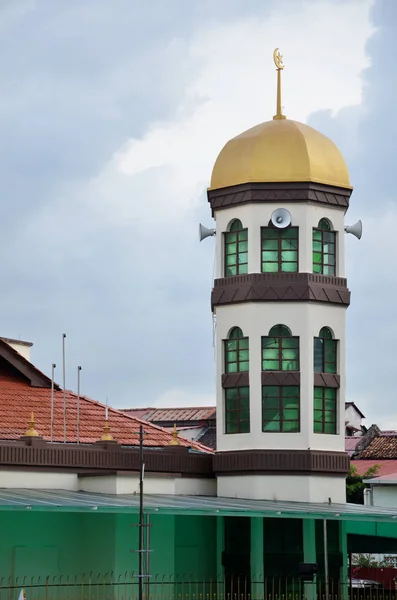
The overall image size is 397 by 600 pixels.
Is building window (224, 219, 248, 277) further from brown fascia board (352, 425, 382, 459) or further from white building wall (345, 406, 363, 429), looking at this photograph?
white building wall (345, 406, 363, 429)

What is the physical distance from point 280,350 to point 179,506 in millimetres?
7226

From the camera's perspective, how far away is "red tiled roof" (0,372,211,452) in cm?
3741

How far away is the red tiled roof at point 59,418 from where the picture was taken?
123 ft

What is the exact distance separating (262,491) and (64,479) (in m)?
5.53

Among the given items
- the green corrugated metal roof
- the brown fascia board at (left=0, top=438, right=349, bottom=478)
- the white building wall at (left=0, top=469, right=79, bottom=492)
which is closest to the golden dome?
the brown fascia board at (left=0, top=438, right=349, bottom=478)

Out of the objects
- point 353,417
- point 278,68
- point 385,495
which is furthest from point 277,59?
point 353,417

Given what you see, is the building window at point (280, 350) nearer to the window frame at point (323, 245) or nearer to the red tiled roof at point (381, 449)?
the window frame at point (323, 245)

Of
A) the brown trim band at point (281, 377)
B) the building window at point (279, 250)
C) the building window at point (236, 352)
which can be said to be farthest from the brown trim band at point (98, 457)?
the building window at point (279, 250)

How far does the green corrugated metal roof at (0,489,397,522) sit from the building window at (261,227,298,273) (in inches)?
258

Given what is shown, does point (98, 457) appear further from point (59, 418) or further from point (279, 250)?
point (279, 250)

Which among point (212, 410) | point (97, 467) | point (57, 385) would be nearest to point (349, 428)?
point (212, 410)

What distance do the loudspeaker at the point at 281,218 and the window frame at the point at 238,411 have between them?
15.3 ft

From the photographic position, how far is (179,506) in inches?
1226

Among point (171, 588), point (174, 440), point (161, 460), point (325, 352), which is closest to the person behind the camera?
point (171, 588)
